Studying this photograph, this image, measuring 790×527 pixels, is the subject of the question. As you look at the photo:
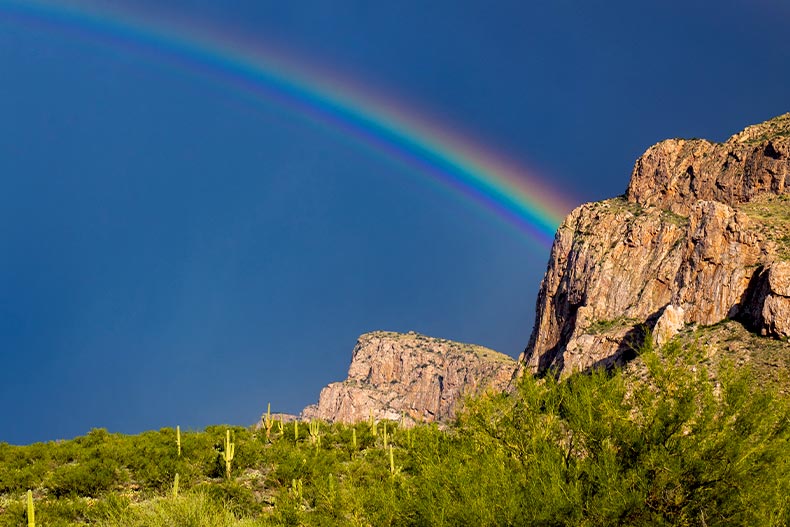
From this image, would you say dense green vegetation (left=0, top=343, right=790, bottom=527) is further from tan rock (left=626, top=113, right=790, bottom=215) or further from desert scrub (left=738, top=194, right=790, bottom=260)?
tan rock (left=626, top=113, right=790, bottom=215)

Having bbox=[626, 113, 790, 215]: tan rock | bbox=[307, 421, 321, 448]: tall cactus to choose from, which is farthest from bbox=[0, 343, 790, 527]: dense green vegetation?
bbox=[626, 113, 790, 215]: tan rock

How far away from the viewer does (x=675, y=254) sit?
13212 centimetres

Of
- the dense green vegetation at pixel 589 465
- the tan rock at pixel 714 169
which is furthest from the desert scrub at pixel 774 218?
the dense green vegetation at pixel 589 465

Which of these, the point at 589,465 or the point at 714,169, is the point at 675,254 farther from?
the point at 589,465

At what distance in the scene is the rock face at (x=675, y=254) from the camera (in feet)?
347

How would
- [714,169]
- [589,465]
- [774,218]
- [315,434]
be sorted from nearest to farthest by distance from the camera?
[589,465] → [315,434] → [774,218] → [714,169]

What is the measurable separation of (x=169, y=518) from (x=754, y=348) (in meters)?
83.6

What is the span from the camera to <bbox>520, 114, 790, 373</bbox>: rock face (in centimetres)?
10575

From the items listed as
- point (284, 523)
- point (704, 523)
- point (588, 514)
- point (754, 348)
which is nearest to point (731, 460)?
point (704, 523)

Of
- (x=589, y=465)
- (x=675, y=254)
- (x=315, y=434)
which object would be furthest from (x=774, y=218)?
(x=589, y=465)

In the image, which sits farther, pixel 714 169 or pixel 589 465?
pixel 714 169

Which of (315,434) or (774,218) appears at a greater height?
(774,218)

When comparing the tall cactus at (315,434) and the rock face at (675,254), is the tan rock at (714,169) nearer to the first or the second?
the rock face at (675,254)

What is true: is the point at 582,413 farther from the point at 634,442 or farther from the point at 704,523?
the point at 704,523
